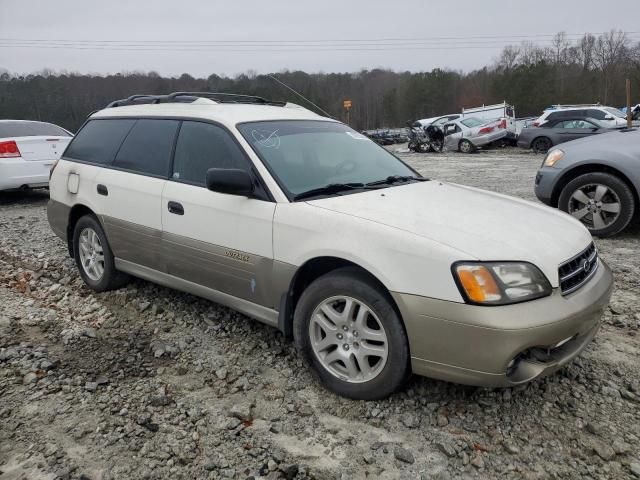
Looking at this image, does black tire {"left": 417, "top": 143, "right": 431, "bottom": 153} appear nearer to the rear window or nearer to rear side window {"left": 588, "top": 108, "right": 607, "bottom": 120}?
rear side window {"left": 588, "top": 108, "right": 607, "bottom": 120}

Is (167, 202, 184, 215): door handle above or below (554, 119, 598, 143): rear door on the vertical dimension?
below

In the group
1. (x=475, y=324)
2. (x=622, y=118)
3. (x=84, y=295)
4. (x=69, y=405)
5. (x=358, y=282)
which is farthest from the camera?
(x=622, y=118)

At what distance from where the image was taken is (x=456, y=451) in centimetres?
238

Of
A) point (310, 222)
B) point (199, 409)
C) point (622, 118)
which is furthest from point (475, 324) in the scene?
point (622, 118)

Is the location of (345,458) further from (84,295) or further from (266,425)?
(84,295)

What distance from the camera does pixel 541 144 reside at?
1903 centimetres

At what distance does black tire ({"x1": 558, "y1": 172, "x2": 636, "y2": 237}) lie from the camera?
216 inches

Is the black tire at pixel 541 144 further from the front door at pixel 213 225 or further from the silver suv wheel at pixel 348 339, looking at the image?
the silver suv wheel at pixel 348 339

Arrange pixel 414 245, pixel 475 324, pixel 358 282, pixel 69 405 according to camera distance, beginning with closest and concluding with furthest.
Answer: pixel 475 324 → pixel 414 245 → pixel 358 282 → pixel 69 405

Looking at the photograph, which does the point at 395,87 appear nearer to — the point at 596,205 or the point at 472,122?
the point at 472,122

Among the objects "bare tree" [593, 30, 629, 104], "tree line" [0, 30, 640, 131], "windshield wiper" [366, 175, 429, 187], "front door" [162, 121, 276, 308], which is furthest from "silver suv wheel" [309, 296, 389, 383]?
"bare tree" [593, 30, 629, 104]

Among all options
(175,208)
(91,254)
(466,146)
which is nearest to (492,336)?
(175,208)

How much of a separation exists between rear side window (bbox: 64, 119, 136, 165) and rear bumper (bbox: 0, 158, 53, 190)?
15.0 ft

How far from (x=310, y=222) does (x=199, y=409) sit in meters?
1.19
